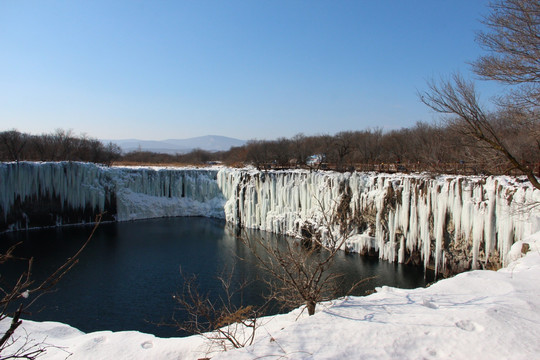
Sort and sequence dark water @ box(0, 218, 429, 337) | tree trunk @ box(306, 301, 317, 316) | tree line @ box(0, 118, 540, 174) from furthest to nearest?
tree line @ box(0, 118, 540, 174) < dark water @ box(0, 218, 429, 337) < tree trunk @ box(306, 301, 317, 316)

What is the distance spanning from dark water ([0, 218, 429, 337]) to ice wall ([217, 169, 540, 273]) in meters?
1.32

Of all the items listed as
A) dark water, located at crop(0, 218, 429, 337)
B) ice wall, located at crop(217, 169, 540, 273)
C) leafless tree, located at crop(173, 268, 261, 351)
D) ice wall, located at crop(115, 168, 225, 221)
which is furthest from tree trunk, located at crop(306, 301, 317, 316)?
ice wall, located at crop(115, 168, 225, 221)

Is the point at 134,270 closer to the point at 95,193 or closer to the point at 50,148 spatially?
the point at 95,193

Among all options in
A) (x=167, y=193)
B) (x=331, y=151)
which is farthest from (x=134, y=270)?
(x=331, y=151)

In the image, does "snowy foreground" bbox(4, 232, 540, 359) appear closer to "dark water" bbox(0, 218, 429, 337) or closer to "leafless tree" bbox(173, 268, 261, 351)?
"leafless tree" bbox(173, 268, 261, 351)

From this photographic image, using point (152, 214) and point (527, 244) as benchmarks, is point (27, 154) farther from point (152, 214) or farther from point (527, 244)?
point (527, 244)

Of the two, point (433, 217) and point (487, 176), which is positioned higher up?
point (487, 176)

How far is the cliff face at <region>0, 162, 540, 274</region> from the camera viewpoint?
13.0 meters

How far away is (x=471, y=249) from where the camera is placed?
543 inches

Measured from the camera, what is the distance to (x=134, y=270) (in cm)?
1633

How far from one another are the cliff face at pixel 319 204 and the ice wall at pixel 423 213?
0.13ft

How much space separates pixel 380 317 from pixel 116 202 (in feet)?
99.8

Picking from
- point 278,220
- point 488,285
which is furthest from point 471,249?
point 278,220

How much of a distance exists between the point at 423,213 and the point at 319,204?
5.92 m
